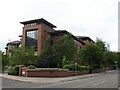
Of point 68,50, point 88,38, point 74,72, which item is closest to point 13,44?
point 88,38

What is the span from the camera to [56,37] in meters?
96.8

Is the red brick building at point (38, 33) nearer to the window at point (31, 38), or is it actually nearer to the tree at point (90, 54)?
the window at point (31, 38)

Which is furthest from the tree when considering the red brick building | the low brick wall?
the red brick building

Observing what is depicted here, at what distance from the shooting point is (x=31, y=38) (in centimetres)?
9600

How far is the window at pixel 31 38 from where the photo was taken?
9444 centimetres

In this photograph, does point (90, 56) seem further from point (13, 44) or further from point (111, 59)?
point (13, 44)

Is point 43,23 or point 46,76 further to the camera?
point 43,23

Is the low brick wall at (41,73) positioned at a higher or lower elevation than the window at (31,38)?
lower

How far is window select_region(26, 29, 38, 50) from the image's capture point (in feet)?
310

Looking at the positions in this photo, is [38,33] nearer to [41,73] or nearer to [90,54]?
[90,54]

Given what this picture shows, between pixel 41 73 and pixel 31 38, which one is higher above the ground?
pixel 31 38

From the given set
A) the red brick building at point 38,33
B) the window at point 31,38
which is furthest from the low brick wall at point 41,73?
the window at point 31,38

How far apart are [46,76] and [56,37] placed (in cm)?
5544

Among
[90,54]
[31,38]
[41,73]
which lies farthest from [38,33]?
[41,73]
